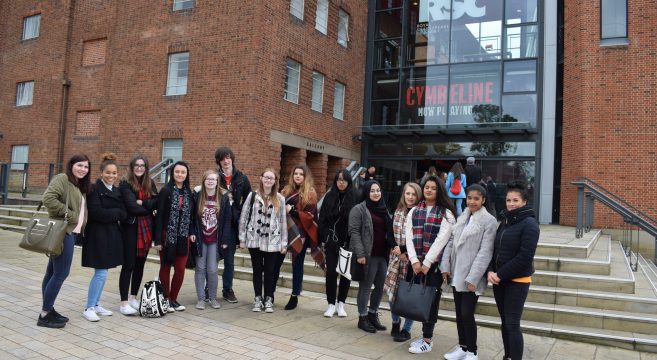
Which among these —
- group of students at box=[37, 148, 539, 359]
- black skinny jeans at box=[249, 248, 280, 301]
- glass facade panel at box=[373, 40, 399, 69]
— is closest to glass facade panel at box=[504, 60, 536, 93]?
glass facade panel at box=[373, 40, 399, 69]

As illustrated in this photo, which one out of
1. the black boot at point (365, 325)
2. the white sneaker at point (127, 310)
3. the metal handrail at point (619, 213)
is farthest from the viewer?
the metal handrail at point (619, 213)

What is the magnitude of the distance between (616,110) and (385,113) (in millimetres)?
7708

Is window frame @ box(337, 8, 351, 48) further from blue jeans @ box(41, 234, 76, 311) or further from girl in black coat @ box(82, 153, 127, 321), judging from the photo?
blue jeans @ box(41, 234, 76, 311)

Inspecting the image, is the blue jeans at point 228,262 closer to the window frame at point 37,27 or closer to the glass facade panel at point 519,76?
the glass facade panel at point 519,76

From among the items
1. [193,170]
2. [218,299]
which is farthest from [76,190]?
[193,170]

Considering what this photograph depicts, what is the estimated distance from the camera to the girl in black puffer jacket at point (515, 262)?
4137 millimetres

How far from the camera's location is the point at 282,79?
14062mm

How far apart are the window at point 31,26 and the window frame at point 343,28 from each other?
41.2 ft

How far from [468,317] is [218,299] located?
3692 mm

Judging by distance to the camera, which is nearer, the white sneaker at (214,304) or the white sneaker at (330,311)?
the white sneaker at (330,311)

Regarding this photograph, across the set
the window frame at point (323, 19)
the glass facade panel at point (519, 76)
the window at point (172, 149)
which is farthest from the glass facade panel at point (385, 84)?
the window at point (172, 149)

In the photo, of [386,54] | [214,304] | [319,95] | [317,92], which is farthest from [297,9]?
[214,304]

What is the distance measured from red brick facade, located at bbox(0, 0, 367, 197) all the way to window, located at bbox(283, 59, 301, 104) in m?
0.19

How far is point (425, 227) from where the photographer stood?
4.98m
